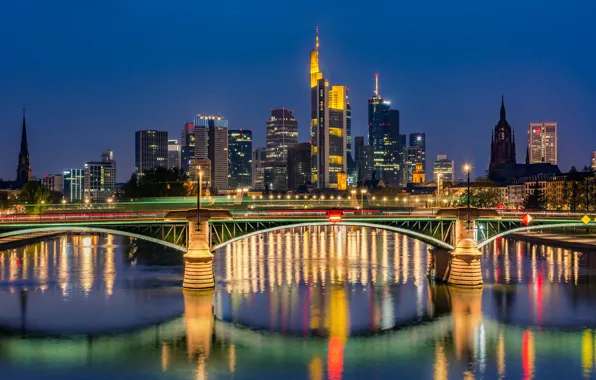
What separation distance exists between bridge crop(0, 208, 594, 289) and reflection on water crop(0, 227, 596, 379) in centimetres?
306

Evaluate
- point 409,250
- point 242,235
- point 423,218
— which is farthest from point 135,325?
point 409,250

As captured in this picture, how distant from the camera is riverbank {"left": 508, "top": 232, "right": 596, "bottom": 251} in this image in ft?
392

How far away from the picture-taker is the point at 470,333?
57094 mm

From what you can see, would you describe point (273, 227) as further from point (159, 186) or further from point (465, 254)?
point (159, 186)

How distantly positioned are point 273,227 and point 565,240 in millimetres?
75103

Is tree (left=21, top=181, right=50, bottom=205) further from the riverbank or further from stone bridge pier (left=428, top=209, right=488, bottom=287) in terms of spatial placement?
stone bridge pier (left=428, top=209, right=488, bottom=287)

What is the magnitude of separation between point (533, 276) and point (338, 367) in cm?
4767

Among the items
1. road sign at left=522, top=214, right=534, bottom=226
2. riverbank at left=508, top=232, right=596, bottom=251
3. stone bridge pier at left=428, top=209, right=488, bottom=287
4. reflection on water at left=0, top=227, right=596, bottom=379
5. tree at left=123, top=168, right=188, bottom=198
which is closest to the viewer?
reflection on water at left=0, top=227, right=596, bottom=379

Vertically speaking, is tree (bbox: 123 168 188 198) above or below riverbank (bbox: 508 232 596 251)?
above

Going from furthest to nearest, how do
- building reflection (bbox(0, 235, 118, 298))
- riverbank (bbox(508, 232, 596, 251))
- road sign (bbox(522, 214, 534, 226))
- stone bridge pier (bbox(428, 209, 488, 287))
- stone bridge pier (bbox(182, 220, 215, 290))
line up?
1. riverbank (bbox(508, 232, 596, 251))
2. building reflection (bbox(0, 235, 118, 298))
3. road sign (bbox(522, 214, 534, 226))
4. stone bridge pier (bbox(428, 209, 488, 287))
5. stone bridge pier (bbox(182, 220, 215, 290))

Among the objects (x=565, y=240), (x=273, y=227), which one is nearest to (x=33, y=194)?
(x=273, y=227)

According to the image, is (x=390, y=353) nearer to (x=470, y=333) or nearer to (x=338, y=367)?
(x=338, y=367)

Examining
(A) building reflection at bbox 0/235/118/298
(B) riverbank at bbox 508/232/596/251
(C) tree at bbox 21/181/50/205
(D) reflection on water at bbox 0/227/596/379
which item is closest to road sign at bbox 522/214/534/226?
(D) reflection on water at bbox 0/227/596/379

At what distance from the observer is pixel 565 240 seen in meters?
127
